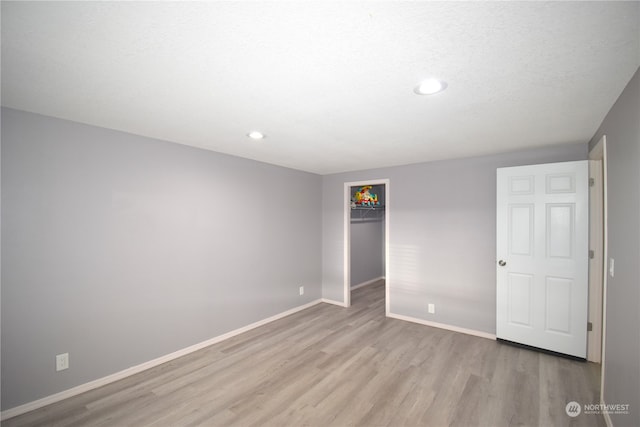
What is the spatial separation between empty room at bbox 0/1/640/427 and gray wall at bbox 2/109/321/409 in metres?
0.02

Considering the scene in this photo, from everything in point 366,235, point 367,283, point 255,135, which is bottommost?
point 367,283

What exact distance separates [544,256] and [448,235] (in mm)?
1034

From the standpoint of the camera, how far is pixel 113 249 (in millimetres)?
2516

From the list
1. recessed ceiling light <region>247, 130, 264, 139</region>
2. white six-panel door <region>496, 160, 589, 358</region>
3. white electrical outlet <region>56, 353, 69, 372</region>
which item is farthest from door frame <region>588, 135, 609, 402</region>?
white electrical outlet <region>56, 353, 69, 372</region>

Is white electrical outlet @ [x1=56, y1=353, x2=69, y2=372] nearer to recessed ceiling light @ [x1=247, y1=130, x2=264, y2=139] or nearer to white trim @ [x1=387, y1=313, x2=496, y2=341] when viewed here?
recessed ceiling light @ [x1=247, y1=130, x2=264, y2=139]

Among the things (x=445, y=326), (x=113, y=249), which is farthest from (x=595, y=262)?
(x=113, y=249)

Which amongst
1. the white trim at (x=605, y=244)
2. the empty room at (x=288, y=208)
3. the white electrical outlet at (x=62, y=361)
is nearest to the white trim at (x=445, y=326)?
the empty room at (x=288, y=208)

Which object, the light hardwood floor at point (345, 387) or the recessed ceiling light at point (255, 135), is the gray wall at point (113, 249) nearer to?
the light hardwood floor at point (345, 387)

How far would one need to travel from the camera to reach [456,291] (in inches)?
144

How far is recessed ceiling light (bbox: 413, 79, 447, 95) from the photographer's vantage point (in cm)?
161

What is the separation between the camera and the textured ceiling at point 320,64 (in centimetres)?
108

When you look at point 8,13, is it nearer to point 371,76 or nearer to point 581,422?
point 371,76

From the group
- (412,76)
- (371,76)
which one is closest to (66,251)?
(371,76)

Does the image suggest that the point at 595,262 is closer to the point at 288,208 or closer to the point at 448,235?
the point at 448,235
